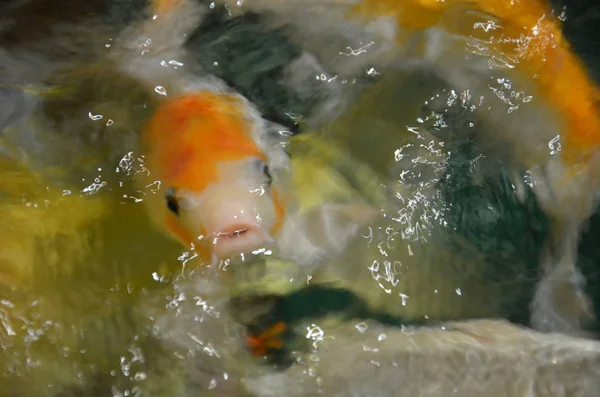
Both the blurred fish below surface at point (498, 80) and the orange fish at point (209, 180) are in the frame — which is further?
the blurred fish below surface at point (498, 80)

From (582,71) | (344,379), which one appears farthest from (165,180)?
(582,71)

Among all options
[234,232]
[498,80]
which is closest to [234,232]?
[234,232]

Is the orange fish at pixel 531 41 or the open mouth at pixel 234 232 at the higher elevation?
the orange fish at pixel 531 41

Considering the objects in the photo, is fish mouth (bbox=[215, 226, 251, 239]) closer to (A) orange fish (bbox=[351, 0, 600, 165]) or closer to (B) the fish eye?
(B) the fish eye

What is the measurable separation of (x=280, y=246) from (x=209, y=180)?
0.60 feet

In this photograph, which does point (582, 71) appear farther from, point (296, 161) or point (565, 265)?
point (296, 161)

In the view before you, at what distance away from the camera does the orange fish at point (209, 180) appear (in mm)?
932

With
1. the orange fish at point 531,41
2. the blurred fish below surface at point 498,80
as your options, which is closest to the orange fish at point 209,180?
the blurred fish below surface at point 498,80

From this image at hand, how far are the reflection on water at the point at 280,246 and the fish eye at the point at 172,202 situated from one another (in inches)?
2.4

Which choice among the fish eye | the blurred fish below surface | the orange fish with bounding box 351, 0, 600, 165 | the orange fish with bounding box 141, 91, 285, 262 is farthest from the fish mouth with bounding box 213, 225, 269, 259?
the orange fish with bounding box 351, 0, 600, 165

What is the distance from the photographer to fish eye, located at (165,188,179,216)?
3.24 ft

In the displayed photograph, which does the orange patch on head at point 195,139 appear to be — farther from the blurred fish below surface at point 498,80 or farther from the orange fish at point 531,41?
the orange fish at point 531,41

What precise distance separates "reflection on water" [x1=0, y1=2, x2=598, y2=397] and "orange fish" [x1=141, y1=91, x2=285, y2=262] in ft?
0.12

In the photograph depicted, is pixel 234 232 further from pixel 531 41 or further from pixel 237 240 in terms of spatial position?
pixel 531 41
